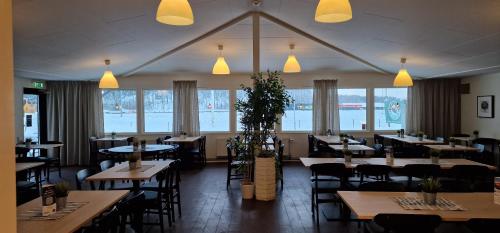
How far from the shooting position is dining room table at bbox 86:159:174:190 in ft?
12.6

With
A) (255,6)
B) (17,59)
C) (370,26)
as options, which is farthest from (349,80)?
(17,59)

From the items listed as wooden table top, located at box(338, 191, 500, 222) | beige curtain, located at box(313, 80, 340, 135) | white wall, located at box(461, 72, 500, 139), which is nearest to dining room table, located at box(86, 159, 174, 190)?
wooden table top, located at box(338, 191, 500, 222)

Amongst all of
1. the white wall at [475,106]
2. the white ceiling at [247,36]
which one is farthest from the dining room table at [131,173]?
the white wall at [475,106]

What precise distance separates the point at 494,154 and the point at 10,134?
31.0ft

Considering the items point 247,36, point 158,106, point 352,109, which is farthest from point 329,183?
point 158,106

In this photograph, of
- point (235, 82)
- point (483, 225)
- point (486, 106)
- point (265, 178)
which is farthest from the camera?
point (235, 82)

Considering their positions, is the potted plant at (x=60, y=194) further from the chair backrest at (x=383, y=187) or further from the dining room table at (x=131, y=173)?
the chair backrest at (x=383, y=187)

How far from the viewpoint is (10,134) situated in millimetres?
987

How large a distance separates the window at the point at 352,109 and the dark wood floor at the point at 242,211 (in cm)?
316

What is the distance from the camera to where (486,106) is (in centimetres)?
827

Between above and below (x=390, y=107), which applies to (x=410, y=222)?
below

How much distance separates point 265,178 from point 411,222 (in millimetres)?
3435

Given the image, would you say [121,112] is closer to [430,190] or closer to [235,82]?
[235,82]

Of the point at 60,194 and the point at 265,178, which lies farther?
the point at 265,178
